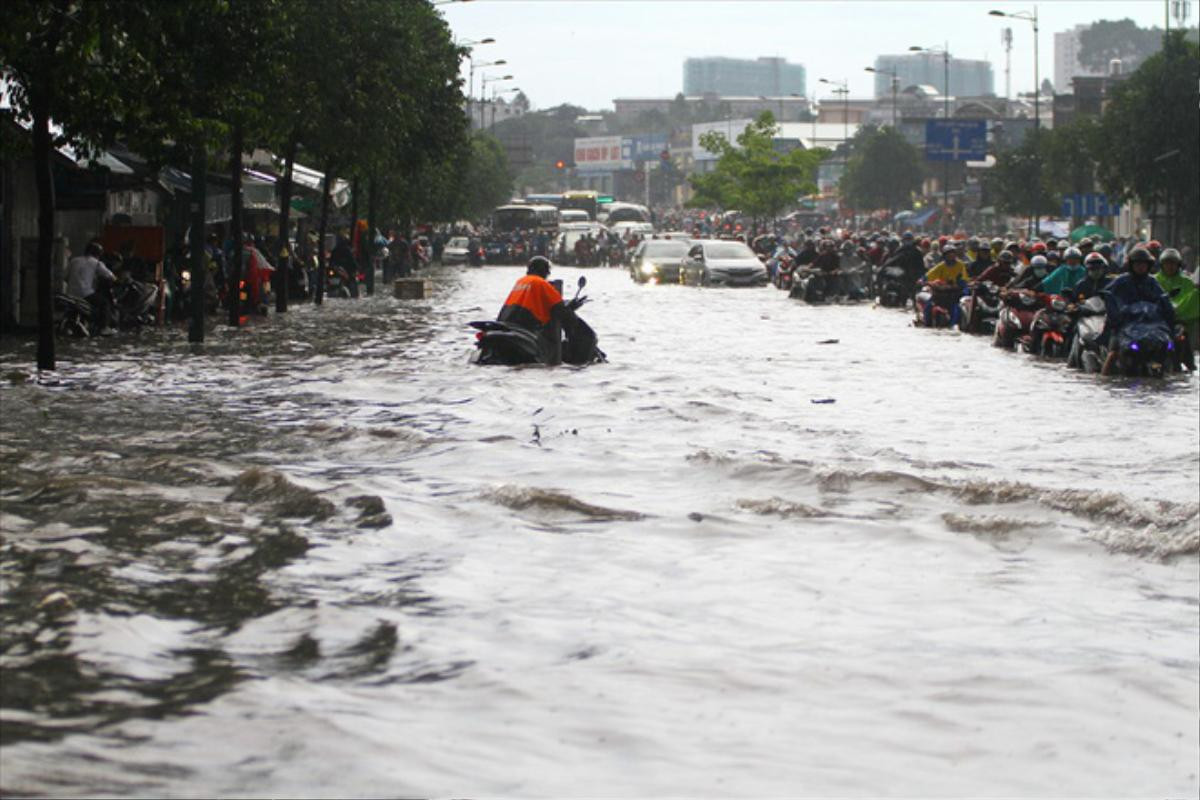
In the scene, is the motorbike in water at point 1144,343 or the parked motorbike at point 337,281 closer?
the motorbike in water at point 1144,343

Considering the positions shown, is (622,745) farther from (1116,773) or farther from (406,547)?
(406,547)

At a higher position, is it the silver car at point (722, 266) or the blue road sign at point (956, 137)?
the blue road sign at point (956, 137)

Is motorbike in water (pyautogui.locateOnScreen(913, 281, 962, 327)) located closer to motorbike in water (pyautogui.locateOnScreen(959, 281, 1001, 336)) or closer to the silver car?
motorbike in water (pyautogui.locateOnScreen(959, 281, 1001, 336))

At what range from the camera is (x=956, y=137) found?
331 feet

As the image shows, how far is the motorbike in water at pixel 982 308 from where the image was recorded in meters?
30.2

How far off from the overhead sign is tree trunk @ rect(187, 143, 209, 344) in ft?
Result: 200

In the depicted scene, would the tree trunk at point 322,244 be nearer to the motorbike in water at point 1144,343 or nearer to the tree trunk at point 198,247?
the tree trunk at point 198,247

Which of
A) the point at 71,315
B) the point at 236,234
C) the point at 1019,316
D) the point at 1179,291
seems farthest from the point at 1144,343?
the point at 236,234

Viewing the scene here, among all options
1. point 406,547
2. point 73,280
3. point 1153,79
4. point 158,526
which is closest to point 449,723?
point 406,547

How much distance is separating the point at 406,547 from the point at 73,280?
17.0 meters

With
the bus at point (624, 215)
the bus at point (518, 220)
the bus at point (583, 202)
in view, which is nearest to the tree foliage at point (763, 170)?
the bus at point (624, 215)

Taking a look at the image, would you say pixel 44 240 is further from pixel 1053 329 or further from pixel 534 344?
pixel 1053 329

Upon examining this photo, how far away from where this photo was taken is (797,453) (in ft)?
47.0

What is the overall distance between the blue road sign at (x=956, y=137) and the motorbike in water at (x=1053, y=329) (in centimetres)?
7737
